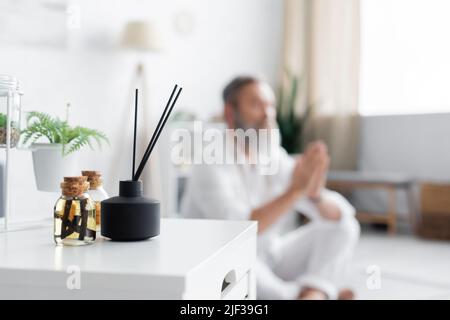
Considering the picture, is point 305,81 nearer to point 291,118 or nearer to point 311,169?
point 291,118

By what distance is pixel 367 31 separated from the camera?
4.89m

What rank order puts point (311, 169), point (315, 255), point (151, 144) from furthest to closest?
point (315, 255) → point (311, 169) → point (151, 144)

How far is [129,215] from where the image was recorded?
→ 82 cm

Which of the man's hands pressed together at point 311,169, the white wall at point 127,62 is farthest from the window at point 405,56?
the man's hands pressed together at point 311,169

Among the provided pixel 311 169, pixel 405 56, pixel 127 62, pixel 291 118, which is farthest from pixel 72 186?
pixel 405 56

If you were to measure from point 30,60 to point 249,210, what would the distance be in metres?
1.46

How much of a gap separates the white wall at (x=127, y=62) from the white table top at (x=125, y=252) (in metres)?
1.07

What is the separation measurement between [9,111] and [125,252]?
0.37m

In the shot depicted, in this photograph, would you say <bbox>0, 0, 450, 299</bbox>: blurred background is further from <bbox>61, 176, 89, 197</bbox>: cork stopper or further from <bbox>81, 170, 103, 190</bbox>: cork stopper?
<bbox>61, 176, 89, 197</bbox>: cork stopper

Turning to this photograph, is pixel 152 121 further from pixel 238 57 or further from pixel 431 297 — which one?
pixel 431 297

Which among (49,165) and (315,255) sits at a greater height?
(49,165)

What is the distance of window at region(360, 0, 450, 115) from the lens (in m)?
4.50

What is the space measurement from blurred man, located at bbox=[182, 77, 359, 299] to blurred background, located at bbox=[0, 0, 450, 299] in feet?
1.97

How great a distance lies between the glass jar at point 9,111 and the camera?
3.16 ft
